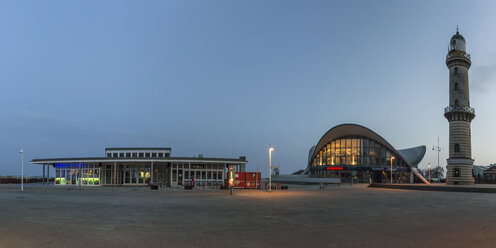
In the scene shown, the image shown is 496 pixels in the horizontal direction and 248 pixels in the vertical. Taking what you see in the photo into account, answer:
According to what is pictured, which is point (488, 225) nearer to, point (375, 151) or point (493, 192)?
point (493, 192)

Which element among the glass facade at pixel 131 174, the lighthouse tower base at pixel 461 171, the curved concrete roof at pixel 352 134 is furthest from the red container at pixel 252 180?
the curved concrete roof at pixel 352 134

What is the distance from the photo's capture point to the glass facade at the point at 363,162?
242 feet

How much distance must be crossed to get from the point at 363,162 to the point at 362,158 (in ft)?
3.07

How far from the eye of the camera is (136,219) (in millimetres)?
14227

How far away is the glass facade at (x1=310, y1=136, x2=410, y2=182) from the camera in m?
73.8

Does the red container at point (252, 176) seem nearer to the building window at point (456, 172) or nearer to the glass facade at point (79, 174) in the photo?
the glass facade at point (79, 174)

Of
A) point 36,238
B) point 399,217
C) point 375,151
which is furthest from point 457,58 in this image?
point 36,238

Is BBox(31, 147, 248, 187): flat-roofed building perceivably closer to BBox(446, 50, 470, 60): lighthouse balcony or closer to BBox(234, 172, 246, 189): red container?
BBox(234, 172, 246, 189): red container

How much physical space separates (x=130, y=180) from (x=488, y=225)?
42.2 meters

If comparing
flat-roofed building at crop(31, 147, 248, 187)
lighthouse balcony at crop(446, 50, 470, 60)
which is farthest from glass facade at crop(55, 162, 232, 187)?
lighthouse balcony at crop(446, 50, 470, 60)

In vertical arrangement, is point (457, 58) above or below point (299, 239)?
above

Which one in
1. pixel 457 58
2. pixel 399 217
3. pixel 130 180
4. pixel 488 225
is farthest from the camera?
pixel 457 58

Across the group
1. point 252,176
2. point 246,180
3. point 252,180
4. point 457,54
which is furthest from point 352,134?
point 246,180

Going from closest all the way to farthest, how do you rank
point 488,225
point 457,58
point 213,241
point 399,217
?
point 213,241
point 488,225
point 399,217
point 457,58
